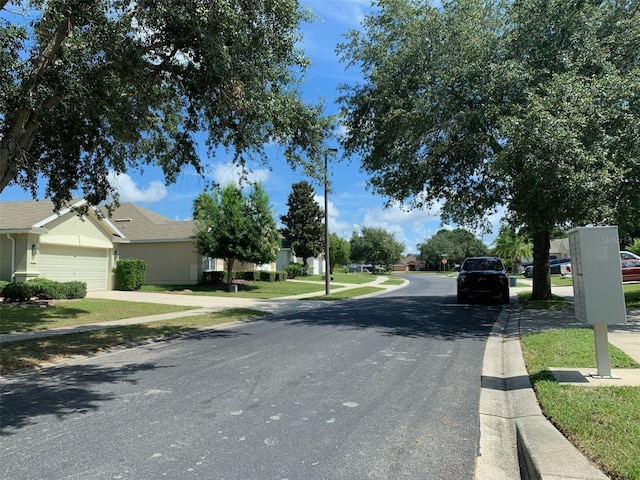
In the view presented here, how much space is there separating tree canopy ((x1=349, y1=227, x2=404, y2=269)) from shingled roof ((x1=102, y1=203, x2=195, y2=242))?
53.1m

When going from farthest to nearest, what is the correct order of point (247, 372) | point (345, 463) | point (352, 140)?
point (352, 140)
point (247, 372)
point (345, 463)

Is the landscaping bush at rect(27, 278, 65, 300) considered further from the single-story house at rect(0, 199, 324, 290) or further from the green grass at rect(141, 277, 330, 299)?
the green grass at rect(141, 277, 330, 299)

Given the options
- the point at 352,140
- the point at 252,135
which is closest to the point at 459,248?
the point at 352,140

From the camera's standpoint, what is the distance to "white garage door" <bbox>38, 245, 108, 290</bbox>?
20875 millimetres

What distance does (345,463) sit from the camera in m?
3.89

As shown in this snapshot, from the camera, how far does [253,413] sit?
5.15 metres

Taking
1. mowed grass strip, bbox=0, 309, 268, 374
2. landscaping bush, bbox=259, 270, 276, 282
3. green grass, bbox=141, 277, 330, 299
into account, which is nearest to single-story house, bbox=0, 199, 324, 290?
green grass, bbox=141, 277, 330, 299

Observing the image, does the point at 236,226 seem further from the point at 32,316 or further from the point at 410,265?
the point at 410,265

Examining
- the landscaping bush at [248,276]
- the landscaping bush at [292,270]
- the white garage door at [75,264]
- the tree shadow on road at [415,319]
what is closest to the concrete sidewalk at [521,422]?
the tree shadow on road at [415,319]

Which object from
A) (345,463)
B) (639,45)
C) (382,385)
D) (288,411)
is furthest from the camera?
(639,45)

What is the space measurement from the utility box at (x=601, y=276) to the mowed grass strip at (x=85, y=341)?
860 centimetres

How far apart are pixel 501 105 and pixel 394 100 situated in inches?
116

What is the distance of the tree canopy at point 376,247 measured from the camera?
83500mm

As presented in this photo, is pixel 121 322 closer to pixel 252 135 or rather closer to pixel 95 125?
pixel 95 125
